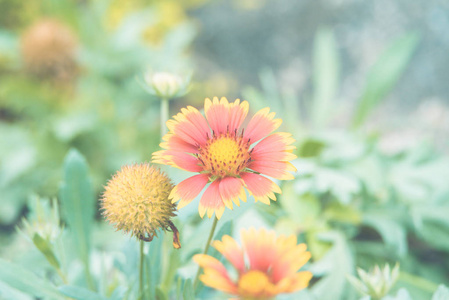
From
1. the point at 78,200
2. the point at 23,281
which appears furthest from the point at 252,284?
the point at 78,200

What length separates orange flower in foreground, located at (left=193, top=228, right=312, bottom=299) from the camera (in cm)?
55

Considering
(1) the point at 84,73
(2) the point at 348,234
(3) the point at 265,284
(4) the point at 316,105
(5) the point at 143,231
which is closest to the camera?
(3) the point at 265,284

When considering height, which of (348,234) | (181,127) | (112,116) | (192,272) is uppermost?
(112,116)

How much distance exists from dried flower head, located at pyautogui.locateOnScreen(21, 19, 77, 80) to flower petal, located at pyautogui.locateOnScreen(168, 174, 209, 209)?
1525 mm

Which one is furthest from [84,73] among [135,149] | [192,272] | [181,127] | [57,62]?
[181,127]

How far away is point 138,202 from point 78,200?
18.7 inches

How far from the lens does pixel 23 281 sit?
793mm

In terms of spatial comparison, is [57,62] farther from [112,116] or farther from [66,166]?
[66,166]

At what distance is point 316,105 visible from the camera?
74.6 inches

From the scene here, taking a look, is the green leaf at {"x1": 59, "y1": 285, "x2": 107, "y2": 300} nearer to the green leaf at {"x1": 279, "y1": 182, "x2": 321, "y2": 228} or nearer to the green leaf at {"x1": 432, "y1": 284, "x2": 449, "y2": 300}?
the green leaf at {"x1": 432, "y1": 284, "x2": 449, "y2": 300}

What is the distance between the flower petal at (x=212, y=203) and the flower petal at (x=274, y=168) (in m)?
0.08

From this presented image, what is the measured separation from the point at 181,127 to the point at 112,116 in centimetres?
130

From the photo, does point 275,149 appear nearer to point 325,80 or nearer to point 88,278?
point 88,278

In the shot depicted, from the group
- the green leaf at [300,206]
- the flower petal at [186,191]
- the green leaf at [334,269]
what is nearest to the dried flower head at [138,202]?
the flower petal at [186,191]
